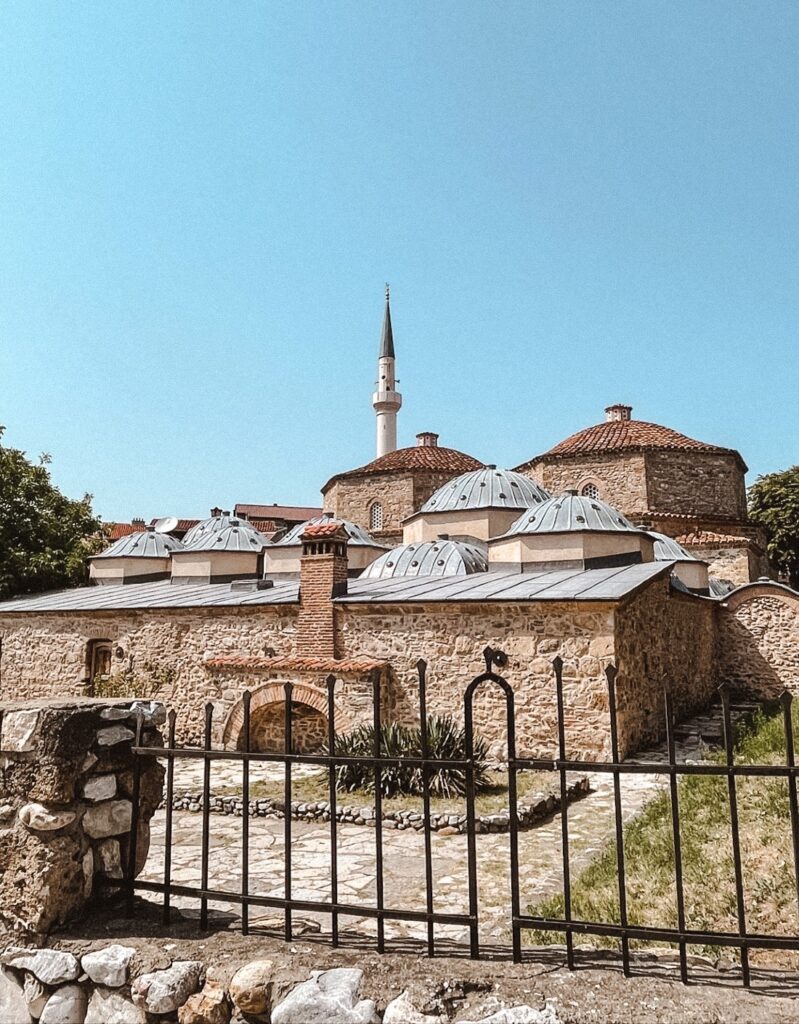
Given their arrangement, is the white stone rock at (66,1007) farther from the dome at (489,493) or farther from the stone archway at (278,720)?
the dome at (489,493)

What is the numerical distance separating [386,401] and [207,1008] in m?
33.8

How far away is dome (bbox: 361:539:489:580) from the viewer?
1569 centimetres

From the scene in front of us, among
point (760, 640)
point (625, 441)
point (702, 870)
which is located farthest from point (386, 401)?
point (702, 870)

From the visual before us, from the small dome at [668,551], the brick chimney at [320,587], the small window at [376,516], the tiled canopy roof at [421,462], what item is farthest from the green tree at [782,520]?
the brick chimney at [320,587]

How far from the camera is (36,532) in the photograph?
71.8 feet

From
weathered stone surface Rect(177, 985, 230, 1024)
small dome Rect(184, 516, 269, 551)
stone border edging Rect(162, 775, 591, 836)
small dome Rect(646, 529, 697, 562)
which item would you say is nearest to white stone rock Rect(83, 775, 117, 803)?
weathered stone surface Rect(177, 985, 230, 1024)

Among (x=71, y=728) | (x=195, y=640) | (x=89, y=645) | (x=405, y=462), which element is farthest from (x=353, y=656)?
(x=405, y=462)

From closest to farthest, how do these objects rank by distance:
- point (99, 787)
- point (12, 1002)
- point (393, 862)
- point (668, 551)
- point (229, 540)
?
1. point (12, 1002)
2. point (99, 787)
3. point (393, 862)
4. point (668, 551)
5. point (229, 540)

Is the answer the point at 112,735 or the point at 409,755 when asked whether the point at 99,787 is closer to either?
the point at 112,735

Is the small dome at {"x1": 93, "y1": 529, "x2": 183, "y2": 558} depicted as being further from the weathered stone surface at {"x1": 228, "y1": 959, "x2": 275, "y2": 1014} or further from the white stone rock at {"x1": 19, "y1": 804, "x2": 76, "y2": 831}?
the weathered stone surface at {"x1": 228, "y1": 959, "x2": 275, "y2": 1014}

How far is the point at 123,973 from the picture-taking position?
2877 mm

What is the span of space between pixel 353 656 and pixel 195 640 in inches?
136

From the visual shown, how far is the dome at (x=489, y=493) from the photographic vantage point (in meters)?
19.7

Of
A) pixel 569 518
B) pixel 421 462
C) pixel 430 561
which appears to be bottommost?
pixel 430 561
